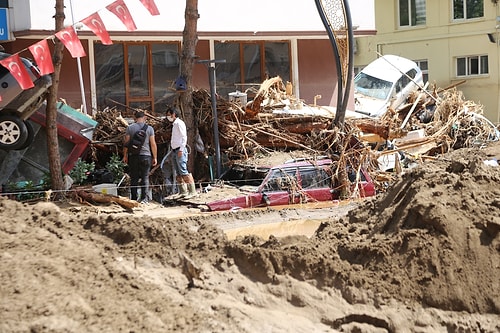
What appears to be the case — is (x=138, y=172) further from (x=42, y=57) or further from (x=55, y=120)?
(x=42, y=57)

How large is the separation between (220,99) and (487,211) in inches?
374

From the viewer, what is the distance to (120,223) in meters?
8.32

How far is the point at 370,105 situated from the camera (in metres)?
25.0

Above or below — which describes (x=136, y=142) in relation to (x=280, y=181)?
above

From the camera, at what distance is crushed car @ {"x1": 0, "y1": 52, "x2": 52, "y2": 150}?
1471 cm

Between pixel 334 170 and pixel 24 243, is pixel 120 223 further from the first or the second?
pixel 334 170

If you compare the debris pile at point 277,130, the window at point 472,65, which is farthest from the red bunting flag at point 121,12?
the window at point 472,65

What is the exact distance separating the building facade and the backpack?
3587 mm

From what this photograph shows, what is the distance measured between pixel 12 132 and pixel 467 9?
23.9 metres

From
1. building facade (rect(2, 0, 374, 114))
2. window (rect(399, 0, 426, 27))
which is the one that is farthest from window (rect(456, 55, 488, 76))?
building facade (rect(2, 0, 374, 114))

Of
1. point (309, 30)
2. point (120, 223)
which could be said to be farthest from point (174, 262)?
point (309, 30)

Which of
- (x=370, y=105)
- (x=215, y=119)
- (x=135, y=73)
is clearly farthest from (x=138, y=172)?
(x=370, y=105)

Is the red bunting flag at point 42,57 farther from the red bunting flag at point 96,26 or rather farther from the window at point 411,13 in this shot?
the window at point 411,13

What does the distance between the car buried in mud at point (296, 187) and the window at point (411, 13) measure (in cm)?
2089
